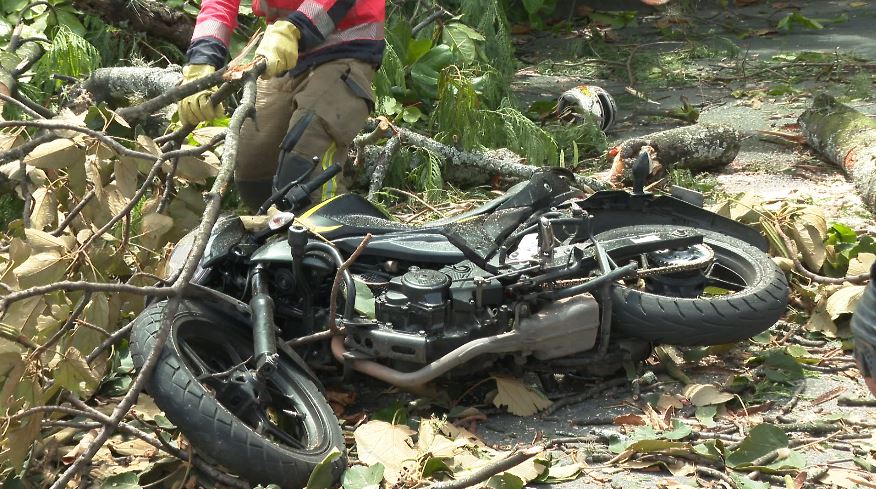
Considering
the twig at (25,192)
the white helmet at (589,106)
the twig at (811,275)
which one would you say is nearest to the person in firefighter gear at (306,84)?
the twig at (25,192)

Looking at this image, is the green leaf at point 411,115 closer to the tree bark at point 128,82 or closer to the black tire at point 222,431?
the tree bark at point 128,82

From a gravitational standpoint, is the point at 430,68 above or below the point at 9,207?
above

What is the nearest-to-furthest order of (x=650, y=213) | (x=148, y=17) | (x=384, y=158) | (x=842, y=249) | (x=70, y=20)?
(x=650, y=213), (x=842, y=249), (x=384, y=158), (x=70, y=20), (x=148, y=17)

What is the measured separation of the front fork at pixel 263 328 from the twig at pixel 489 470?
0.63 m

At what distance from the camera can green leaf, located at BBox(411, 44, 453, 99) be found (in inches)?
268

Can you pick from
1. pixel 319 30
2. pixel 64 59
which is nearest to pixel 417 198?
pixel 319 30

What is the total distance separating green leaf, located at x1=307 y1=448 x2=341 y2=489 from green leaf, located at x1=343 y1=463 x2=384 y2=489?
0.18 feet

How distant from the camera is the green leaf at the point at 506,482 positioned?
Answer: 3230 millimetres

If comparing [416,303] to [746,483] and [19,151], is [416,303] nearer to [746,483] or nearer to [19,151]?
[746,483]

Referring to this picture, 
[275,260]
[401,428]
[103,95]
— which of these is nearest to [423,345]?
[401,428]

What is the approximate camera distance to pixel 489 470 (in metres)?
3.16

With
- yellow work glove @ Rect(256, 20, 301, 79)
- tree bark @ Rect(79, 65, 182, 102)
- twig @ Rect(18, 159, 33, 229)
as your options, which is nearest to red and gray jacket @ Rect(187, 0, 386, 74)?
yellow work glove @ Rect(256, 20, 301, 79)

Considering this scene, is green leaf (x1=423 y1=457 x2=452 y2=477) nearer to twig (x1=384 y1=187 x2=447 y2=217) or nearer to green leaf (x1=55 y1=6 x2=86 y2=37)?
twig (x1=384 y1=187 x2=447 y2=217)

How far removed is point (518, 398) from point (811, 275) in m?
1.50
